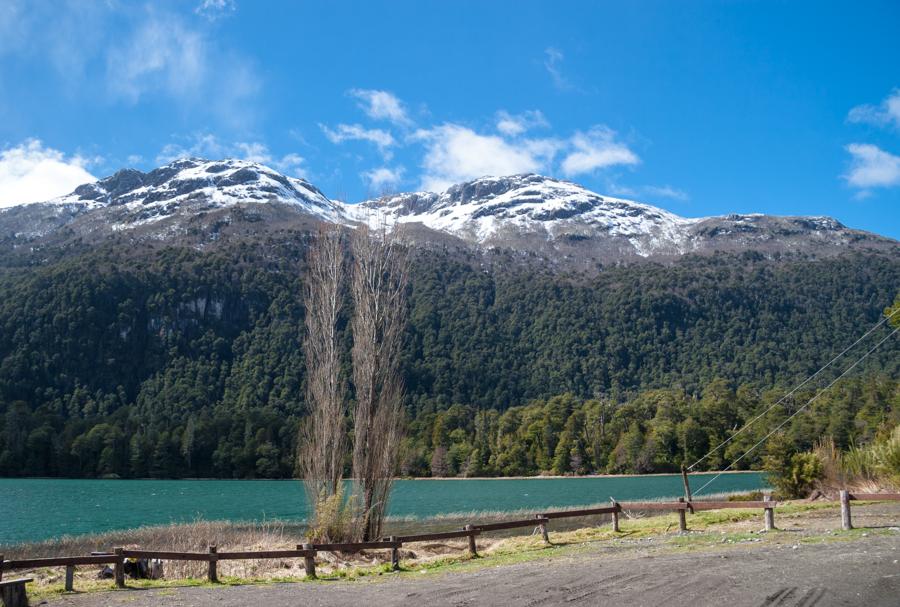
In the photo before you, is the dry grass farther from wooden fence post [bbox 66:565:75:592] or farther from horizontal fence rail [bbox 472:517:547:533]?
wooden fence post [bbox 66:565:75:592]

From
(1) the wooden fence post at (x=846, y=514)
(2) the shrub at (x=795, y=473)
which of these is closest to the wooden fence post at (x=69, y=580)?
(1) the wooden fence post at (x=846, y=514)

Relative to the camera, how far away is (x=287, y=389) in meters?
150

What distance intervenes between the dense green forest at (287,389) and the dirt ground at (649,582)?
1876 inches

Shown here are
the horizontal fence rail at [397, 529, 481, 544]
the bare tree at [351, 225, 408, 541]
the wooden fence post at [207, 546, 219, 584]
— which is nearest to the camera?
the wooden fence post at [207, 546, 219, 584]

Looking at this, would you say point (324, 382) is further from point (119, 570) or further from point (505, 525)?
point (119, 570)

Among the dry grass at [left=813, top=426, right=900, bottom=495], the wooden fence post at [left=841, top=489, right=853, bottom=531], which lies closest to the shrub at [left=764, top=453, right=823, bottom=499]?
the dry grass at [left=813, top=426, right=900, bottom=495]

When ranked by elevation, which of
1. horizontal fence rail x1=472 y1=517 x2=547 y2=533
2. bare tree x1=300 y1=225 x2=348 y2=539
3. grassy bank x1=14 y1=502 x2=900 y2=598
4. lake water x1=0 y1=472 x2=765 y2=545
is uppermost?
bare tree x1=300 y1=225 x2=348 y2=539

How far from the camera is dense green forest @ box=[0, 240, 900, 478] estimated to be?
106250mm

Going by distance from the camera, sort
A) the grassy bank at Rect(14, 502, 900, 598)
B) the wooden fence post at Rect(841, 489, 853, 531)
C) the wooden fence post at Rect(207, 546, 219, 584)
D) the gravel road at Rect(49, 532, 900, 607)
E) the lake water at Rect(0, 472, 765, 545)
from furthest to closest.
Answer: the lake water at Rect(0, 472, 765, 545), the wooden fence post at Rect(841, 489, 853, 531), the grassy bank at Rect(14, 502, 900, 598), the wooden fence post at Rect(207, 546, 219, 584), the gravel road at Rect(49, 532, 900, 607)

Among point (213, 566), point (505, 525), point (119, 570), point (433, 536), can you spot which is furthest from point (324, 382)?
point (119, 570)

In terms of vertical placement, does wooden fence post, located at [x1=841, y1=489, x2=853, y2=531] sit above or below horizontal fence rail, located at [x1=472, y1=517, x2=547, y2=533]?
above

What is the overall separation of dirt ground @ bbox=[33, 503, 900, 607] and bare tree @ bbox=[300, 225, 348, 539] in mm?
7128

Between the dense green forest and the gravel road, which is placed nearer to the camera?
the gravel road

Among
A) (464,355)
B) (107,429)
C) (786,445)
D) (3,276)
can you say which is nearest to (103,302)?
(3,276)
